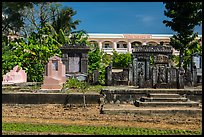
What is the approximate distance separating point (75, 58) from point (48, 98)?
32.6 ft

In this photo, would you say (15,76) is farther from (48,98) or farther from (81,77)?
(48,98)

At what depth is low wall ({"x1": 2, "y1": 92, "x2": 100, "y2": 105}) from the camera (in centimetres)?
1177

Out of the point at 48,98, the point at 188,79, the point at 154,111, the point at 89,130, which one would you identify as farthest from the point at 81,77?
the point at 89,130

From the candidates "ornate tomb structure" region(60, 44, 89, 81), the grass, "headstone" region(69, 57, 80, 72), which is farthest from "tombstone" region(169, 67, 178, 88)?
"headstone" region(69, 57, 80, 72)

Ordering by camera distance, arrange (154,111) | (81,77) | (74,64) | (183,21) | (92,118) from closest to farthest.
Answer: (92,118) < (154,111) < (81,77) < (74,64) < (183,21)

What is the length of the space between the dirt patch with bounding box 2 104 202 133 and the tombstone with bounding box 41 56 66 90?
136 inches

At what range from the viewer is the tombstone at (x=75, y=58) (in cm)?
2127

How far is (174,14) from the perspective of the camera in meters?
26.2

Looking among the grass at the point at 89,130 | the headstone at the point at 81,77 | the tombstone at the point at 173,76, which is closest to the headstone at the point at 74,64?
the headstone at the point at 81,77

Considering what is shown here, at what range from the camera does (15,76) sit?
1986 centimetres

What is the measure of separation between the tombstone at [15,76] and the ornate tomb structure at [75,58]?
9.47 feet

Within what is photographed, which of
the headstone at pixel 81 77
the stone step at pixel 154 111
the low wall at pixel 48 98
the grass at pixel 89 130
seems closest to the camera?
the grass at pixel 89 130

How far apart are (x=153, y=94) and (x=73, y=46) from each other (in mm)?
11057

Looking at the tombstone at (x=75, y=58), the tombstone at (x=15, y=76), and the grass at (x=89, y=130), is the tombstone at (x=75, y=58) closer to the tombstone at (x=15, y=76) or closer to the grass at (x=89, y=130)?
the tombstone at (x=15, y=76)
